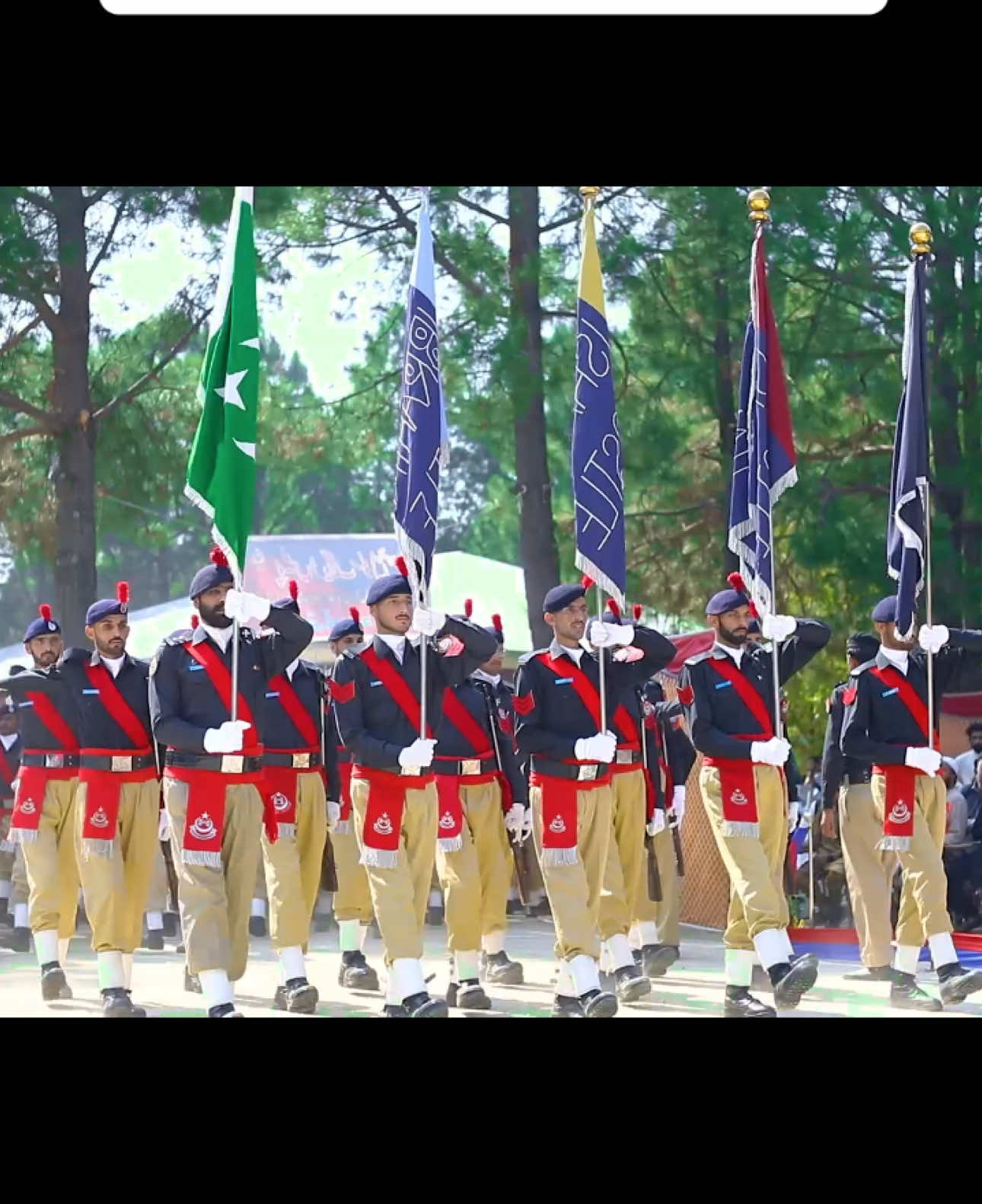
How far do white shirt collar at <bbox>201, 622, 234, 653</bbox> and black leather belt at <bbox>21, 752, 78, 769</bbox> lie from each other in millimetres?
1740

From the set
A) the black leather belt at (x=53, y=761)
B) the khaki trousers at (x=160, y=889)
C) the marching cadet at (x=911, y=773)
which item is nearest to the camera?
the marching cadet at (x=911, y=773)

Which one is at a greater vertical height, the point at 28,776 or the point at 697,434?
the point at 697,434

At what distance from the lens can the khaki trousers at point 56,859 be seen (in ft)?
32.7

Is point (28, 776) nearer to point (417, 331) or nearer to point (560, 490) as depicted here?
point (417, 331)

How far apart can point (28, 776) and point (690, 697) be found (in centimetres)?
313

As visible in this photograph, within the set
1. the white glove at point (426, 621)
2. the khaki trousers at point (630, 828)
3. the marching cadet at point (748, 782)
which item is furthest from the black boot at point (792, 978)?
the white glove at point (426, 621)

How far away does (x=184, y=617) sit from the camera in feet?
55.8

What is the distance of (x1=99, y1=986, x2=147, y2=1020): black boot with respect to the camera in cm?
894

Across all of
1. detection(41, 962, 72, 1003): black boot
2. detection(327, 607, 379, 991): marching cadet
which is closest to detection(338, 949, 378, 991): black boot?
detection(327, 607, 379, 991): marching cadet

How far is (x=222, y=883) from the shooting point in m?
8.60

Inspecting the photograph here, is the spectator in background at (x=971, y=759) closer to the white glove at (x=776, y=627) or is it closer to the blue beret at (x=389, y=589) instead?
the white glove at (x=776, y=627)

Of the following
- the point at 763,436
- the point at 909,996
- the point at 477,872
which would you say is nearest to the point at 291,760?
the point at 477,872

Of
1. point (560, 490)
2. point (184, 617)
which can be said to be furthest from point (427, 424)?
point (560, 490)

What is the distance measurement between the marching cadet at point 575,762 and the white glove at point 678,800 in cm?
189
